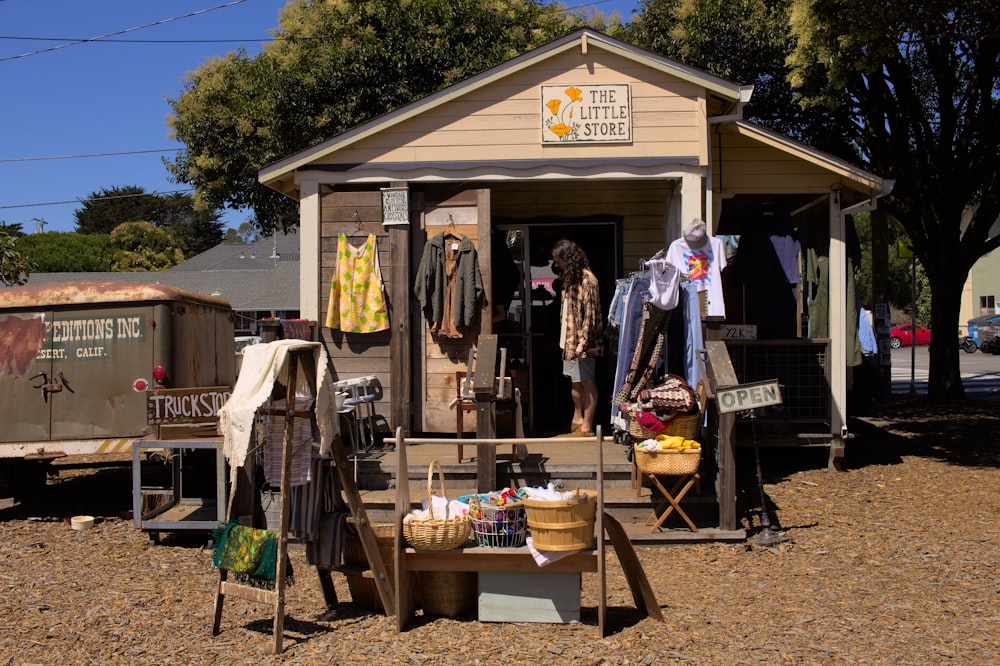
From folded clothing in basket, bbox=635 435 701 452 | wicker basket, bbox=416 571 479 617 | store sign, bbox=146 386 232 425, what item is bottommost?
wicker basket, bbox=416 571 479 617

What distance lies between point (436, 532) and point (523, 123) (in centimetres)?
488

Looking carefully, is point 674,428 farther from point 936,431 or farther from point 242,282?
point 242,282

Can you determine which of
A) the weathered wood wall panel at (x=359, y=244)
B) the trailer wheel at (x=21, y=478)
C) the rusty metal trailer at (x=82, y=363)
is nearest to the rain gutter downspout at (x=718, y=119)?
the weathered wood wall panel at (x=359, y=244)

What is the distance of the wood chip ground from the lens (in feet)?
15.8

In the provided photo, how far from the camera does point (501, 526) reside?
5.22 metres

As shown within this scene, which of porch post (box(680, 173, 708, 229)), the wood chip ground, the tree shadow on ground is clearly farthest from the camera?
the tree shadow on ground

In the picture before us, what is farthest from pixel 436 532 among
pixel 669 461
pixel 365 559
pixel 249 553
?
pixel 669 461

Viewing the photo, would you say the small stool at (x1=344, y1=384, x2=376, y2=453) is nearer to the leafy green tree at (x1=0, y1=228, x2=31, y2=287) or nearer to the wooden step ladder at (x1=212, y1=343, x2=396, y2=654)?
the wooden step ladder at (x1=212, y1=343, x2=396, y2=654)

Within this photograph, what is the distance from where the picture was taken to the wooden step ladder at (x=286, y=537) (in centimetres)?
498

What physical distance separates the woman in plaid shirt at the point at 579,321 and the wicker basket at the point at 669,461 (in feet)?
5.72

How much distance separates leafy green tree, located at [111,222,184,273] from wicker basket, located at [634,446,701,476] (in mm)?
48176

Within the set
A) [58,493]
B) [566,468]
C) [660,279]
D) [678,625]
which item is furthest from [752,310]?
[58,493]

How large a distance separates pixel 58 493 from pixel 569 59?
7179 mm

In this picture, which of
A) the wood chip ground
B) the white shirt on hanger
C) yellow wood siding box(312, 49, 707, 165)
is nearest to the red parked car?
the wood chip ground
